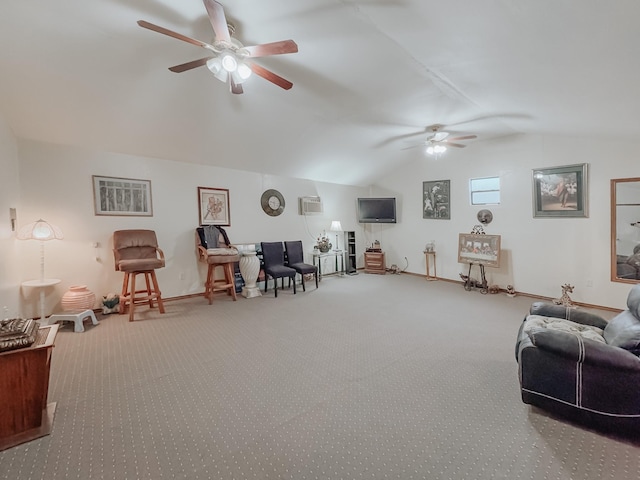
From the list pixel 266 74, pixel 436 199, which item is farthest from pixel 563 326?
pixel 436 199

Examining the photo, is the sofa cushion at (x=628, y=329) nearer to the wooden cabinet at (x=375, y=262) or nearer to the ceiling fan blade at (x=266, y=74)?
the ceiling fan blade at (x=266, y=74)

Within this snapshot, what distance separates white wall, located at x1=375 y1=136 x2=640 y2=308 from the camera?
4219mm

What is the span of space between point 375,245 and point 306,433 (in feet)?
20.1

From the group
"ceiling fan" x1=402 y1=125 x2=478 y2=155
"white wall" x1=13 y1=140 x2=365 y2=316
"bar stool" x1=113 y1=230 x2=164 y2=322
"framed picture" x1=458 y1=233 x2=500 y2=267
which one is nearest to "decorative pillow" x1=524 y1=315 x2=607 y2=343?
"framed picture" x1=458 y1=233 x2=500 y2=267

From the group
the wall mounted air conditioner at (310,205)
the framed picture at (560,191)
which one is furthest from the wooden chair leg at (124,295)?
the framed picture at (560,191)

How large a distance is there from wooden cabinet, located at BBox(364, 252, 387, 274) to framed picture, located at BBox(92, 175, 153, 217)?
4.85 metres

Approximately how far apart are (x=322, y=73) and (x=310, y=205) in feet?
11.9

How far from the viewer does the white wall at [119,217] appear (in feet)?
12.6

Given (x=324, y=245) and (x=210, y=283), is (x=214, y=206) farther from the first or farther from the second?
(x=324, y=245)

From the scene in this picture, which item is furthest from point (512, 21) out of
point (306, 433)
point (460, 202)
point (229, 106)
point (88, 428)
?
point (460, 202)

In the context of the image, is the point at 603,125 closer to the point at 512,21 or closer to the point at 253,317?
the point at 512,21

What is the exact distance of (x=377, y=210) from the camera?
283 inches

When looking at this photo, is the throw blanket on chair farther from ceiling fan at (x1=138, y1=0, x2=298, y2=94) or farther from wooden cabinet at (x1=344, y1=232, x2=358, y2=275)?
wooden cabinet at (x1=344, y1=232, x2=358, y2=275)

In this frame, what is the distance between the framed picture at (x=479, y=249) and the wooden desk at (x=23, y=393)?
589cm
